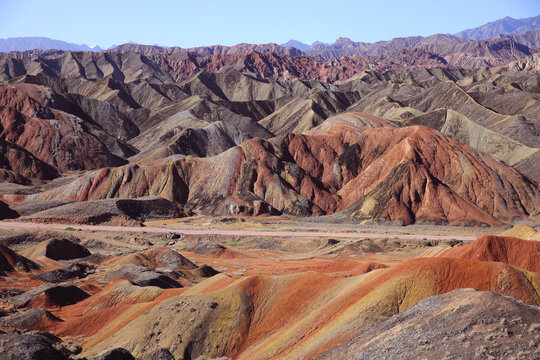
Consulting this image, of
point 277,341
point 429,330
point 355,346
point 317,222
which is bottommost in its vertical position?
point 317,222

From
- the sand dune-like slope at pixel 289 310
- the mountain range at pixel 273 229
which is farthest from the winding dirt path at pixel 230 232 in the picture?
the sand dune-like slope at pixel 289 310

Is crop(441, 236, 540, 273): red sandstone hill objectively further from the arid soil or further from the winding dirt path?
the winding dirt path

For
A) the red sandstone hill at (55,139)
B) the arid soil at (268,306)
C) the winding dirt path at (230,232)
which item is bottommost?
the winding dirt path at (230,232)

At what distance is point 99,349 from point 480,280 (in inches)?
740

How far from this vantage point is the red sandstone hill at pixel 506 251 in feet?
111

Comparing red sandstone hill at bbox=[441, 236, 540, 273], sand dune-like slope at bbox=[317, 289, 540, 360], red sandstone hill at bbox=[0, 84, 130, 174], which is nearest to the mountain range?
sand dune-like slope at bbox=[317, 289, 540, 360]

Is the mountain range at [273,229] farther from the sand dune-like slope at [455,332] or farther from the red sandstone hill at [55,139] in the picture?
the red sandstone hill at [55,139]

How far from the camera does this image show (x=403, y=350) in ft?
54.4

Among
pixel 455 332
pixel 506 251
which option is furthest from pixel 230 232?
pixel 455 332

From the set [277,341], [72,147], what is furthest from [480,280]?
[72,147]

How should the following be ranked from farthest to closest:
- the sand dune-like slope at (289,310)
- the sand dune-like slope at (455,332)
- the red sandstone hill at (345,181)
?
the red sandstone hill at (345,181), the sand dune-like slope at (289,310), the sand dune-like slope at (455,332)

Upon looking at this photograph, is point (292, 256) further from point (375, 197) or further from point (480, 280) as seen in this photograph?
point (480, 280)

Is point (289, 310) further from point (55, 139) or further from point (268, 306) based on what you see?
point (55, 139)

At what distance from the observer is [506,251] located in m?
34.7
